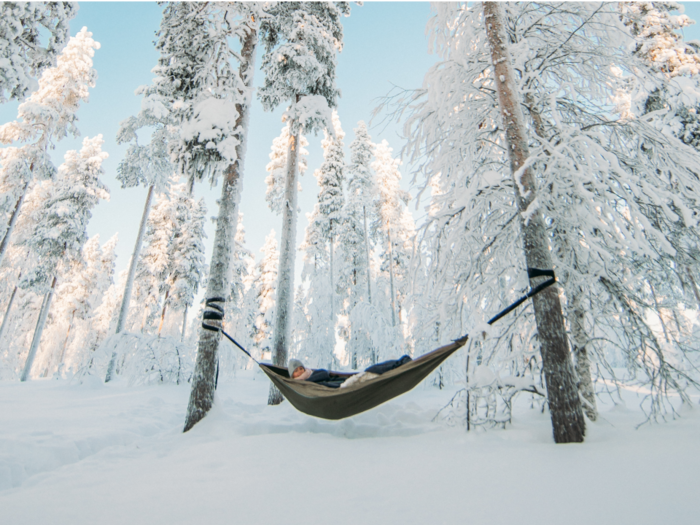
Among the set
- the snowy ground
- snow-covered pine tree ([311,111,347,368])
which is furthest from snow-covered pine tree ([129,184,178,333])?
the snowy ground

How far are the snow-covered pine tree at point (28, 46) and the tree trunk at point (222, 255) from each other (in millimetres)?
2166

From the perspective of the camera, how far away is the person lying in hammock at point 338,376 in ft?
12.1

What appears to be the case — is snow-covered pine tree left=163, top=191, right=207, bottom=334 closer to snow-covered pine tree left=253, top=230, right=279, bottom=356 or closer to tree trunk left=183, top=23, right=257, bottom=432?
snow-covered pine tree left=253, top=230, right=279, bottom=356

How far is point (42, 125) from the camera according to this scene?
1102cm

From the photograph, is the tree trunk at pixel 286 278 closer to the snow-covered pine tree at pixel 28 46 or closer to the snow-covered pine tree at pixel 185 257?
the snow-covered pine tree at pixel 28 46

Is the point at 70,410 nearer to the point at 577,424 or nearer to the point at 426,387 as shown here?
the point at 577,424

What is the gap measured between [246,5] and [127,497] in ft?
18.2

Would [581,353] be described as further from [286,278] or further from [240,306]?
[240,306]

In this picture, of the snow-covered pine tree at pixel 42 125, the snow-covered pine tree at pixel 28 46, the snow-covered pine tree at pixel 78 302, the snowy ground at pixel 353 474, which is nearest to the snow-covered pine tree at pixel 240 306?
the snow-covered pine tree at pixel 42 125

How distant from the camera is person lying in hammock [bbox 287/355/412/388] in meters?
3.70

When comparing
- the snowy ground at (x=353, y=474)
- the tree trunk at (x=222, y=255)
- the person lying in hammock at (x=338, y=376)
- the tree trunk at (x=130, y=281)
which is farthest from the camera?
the tree trunk at (x=130, y=281)

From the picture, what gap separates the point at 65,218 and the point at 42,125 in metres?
3.53

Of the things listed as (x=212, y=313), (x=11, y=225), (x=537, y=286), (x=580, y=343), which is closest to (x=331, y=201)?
(x=212, y=313)

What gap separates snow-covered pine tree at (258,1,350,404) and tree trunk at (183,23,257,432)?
1995 mm
